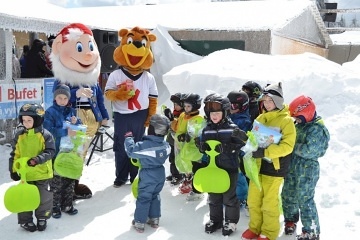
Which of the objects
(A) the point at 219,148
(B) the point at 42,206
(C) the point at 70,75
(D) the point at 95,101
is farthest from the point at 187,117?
(B) the point at 42,206

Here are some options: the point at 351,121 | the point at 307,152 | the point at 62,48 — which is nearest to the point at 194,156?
the point at 307,152

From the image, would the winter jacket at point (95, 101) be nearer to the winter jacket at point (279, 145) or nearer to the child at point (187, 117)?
the child at point (187, 117)

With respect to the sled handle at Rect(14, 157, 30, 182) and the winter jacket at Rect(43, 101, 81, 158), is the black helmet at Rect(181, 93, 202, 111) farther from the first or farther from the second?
the sled handle at Rect(14, 157, 30, 182)

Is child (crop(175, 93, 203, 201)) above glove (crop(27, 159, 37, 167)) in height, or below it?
above

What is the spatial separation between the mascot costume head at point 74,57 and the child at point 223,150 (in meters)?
1.76

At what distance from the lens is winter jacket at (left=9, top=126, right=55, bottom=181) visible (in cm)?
361

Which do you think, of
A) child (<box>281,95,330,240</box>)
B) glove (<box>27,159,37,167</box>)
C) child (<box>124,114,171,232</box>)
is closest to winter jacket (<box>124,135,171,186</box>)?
child (<box>124,114,171,232</box>)

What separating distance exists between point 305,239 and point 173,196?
1768 mm

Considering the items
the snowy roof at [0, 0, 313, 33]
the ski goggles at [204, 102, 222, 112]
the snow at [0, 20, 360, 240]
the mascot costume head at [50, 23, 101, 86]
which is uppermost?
the snowy roof at [0, 0, 313, 33]

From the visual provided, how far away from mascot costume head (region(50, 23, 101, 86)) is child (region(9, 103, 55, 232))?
1089mm

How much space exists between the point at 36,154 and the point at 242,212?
2.22 meters

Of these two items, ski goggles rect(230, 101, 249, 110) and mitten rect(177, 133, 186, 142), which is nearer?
ski goggles rect(230, 101, 249, 110)

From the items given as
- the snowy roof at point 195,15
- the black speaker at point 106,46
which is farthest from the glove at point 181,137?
the black speaker at point 106,46

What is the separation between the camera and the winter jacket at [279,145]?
3346mm
